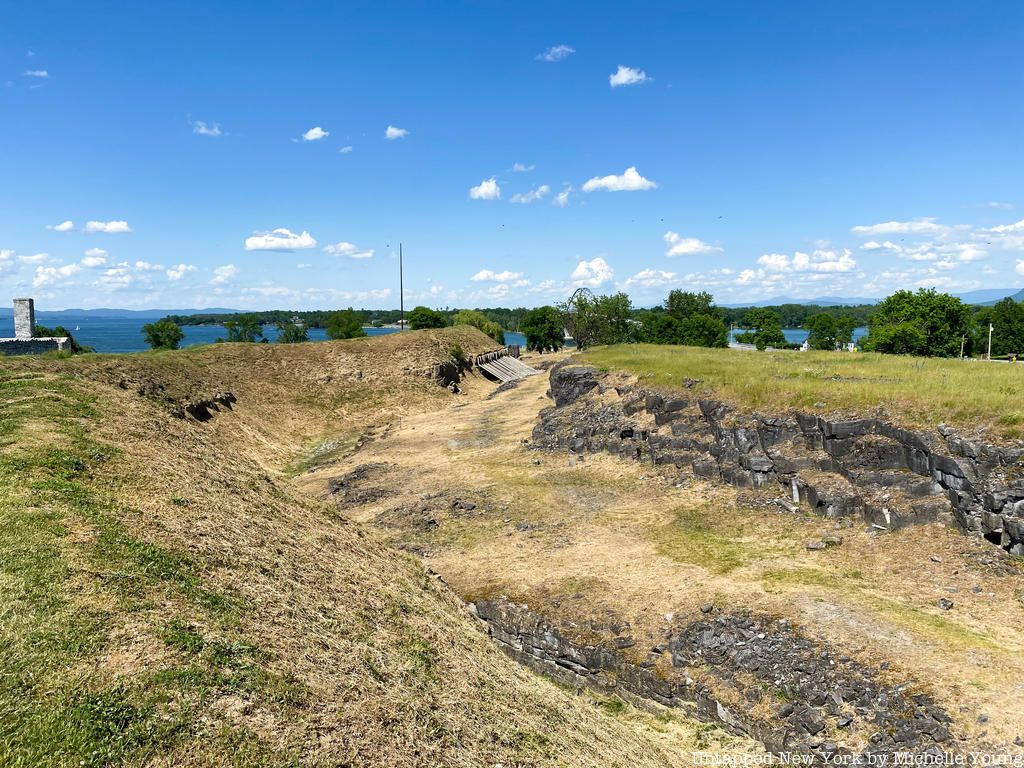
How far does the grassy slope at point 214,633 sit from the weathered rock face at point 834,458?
45.8 feet

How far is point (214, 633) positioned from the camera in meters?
9.48

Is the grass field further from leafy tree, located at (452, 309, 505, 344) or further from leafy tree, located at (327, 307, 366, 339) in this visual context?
leafy tree, located at (452, 309, 505, 344)

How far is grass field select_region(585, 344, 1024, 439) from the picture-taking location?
21.0 m

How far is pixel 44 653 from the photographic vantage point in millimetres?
7898

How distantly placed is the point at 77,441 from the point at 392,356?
156 ft

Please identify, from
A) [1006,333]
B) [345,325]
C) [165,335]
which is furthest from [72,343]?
[1006,333]

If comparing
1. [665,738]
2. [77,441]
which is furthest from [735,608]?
[77,441]

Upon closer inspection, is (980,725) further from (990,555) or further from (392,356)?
(392,356)

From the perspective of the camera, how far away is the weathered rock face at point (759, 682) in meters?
12.0

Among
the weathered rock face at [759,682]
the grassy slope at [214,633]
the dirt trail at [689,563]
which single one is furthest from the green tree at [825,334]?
the grassy slope at [214,633]

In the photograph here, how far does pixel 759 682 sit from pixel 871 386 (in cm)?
1686

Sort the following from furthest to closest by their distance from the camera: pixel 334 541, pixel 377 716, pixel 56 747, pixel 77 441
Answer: pixel 334 541
pixel 77 441
pixel 377 716
pixel 56 747

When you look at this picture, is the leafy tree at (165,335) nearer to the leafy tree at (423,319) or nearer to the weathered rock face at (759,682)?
the leafy tree at (423,319)

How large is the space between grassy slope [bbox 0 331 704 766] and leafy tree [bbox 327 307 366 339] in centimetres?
8341
